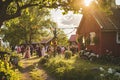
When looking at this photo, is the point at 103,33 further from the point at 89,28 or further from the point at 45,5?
the point at 45,5

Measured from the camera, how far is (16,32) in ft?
206

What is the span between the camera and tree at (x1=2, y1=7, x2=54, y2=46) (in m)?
61.8

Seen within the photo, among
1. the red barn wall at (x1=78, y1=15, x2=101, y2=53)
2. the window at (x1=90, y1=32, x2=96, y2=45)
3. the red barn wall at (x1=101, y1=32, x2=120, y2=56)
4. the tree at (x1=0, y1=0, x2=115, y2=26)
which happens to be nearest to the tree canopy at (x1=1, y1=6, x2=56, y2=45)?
the red barn wall at (x1=78, y1=15, x2=101, y2=53)

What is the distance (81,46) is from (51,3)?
18.8m

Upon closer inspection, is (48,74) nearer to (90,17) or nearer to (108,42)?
(108,42)

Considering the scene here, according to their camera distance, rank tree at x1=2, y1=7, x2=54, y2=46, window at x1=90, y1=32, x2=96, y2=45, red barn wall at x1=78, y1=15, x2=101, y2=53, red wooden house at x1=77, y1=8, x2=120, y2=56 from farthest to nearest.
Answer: tree at x1=2, y1=7, x2=54, y2=46, window at x1=90, y1=32, x2=96, y2=45, red barn wall at x1=78, y1=15, x2=101, y2=53, red wooden house at x1=77, y1=8, x2=120, y2=56

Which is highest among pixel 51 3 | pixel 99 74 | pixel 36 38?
pixel 51 3

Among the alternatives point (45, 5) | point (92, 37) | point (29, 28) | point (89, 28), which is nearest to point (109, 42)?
point (92, 37)

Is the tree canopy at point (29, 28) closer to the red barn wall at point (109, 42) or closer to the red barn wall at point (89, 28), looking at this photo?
the red barn wall at point (89, 28)

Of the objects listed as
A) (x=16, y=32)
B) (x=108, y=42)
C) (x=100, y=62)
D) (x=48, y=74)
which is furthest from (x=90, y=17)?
(x=16, y=32)

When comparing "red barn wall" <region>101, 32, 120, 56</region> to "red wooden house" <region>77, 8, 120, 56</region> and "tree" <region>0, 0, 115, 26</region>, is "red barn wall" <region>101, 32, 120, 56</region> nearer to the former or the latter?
"red wooden house" <region>77, 8, 120, 56</region>

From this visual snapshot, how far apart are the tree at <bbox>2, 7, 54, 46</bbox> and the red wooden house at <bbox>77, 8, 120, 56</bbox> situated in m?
23.6

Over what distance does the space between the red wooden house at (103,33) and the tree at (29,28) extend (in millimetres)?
23620

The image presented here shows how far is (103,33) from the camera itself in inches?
1297
